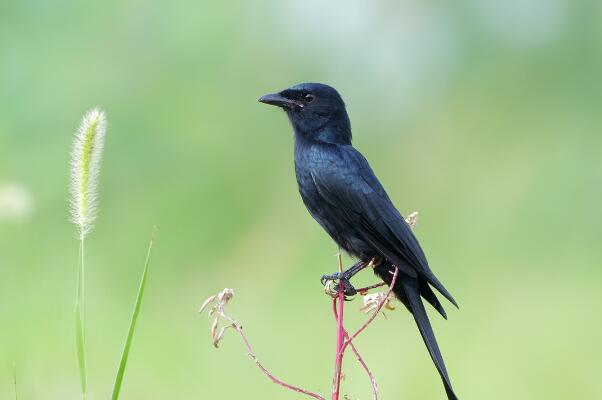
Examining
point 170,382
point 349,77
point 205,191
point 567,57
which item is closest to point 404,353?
point 170,382

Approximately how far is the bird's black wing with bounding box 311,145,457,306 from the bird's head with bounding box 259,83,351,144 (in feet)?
0.36

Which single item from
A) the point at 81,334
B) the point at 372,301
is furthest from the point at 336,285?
the point at 81,334

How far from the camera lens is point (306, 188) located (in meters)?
3.46

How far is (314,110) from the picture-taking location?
11.9 ft

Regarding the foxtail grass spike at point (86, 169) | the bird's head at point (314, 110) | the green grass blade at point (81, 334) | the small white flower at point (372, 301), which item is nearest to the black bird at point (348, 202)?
the bird's head at point (314, 110)

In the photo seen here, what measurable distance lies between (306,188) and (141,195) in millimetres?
3476

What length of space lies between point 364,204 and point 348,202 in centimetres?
6

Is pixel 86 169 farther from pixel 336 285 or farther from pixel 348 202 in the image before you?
pixel 348 202

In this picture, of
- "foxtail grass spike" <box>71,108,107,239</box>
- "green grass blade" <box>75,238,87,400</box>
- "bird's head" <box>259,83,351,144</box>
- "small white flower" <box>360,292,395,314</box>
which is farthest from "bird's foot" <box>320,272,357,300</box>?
"green grass blade" <box>75,238,87,400</box>

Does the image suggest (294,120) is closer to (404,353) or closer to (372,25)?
(404,353)

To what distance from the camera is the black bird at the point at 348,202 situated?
9.91 feet

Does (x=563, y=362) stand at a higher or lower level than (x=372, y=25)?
lower

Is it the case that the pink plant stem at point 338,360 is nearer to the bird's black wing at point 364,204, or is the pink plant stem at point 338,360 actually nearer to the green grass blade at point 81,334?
the green grass blade at point 81,334

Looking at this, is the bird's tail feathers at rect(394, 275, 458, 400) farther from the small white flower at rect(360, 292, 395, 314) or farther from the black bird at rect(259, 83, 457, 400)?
the small white flower at rect(360, 292, 395, 314)
